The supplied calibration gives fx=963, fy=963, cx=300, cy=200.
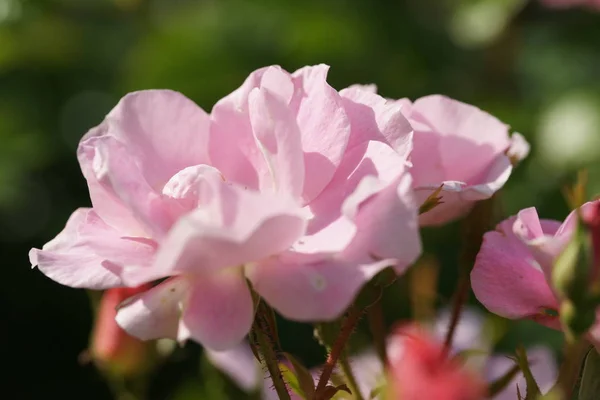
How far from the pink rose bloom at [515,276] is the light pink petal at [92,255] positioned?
0.64ft

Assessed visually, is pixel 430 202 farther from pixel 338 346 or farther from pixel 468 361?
pixel 468 361

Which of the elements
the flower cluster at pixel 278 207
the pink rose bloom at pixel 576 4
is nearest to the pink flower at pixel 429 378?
the flower cluster at pixel 278 207

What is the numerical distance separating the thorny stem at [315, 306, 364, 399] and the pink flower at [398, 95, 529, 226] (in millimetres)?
93

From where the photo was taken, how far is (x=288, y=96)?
58 centimetres

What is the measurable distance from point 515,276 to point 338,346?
11 centimetres

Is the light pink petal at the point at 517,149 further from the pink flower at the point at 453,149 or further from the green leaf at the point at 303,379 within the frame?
the green leaf at the point at 303,379

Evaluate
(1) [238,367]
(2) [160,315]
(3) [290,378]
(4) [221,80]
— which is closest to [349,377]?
(3) [290,378]

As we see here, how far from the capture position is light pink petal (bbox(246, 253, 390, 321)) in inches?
18.6

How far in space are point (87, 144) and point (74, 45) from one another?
1227 millimetres

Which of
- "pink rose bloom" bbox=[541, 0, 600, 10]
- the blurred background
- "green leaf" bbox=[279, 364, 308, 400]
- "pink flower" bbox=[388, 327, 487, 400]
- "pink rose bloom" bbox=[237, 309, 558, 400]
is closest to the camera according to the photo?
"pink flower" bbox=[388, 327, 487, 400]

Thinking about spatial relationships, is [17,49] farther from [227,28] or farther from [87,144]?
[87,144]

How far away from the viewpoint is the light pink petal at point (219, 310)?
19.7 inches

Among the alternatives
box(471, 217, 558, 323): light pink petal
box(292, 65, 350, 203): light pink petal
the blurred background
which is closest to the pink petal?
box(292, 65, 350, 203): light pink petal

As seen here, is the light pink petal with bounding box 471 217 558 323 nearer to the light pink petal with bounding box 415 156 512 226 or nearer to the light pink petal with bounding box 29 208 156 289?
the light pink petal with bounding box 415 156 512 226
